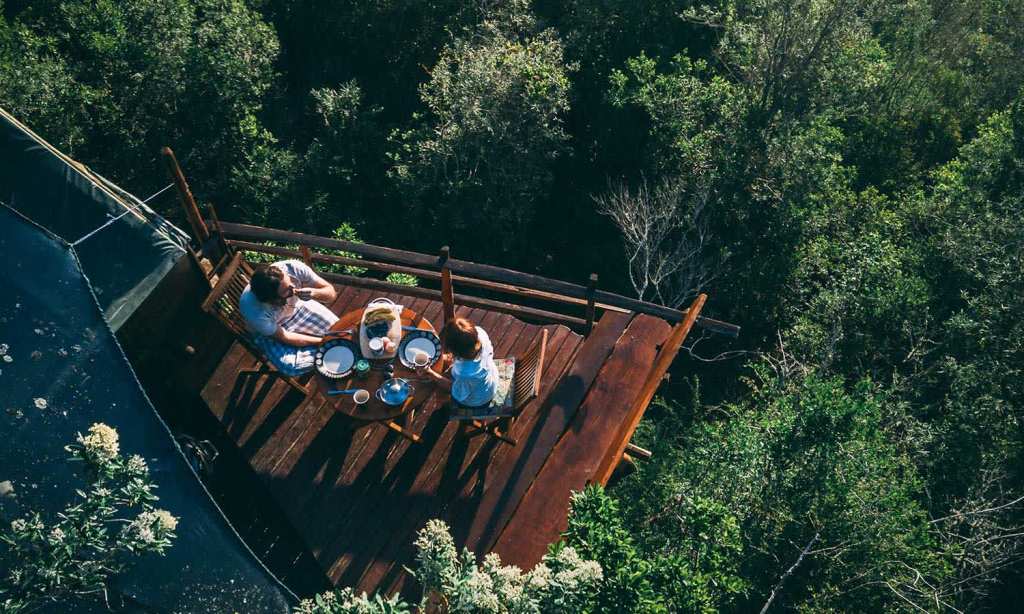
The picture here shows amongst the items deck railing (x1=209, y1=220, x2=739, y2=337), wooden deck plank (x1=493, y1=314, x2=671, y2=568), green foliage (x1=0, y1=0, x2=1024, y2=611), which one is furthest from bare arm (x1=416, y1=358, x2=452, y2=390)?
green foliage (x1=0, y1=0, x2=1024, y2=611)

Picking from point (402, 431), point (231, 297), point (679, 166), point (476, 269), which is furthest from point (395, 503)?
point (679, 166)

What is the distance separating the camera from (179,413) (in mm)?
8609

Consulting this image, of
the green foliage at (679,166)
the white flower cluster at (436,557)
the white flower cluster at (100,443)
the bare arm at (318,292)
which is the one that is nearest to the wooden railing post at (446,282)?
the bare arm at (318,292)

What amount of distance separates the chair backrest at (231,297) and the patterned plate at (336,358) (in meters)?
0.96

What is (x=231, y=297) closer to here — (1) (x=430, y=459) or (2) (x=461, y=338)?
(1) (x=430, y=459)

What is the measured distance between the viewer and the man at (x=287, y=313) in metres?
6.81

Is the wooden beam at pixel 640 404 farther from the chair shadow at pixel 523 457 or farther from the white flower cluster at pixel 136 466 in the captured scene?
the white flower cluster at pixel 136 466

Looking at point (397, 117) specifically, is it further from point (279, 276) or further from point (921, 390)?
point (921, 390)

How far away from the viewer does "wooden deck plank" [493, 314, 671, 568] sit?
7172mm

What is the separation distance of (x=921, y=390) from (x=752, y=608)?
5.85 meters

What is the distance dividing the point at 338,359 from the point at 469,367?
157 cm

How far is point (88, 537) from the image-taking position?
5230mm

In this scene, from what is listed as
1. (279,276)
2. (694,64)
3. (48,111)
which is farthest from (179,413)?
(694,64)

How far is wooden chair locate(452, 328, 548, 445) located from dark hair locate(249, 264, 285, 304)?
201 cm
